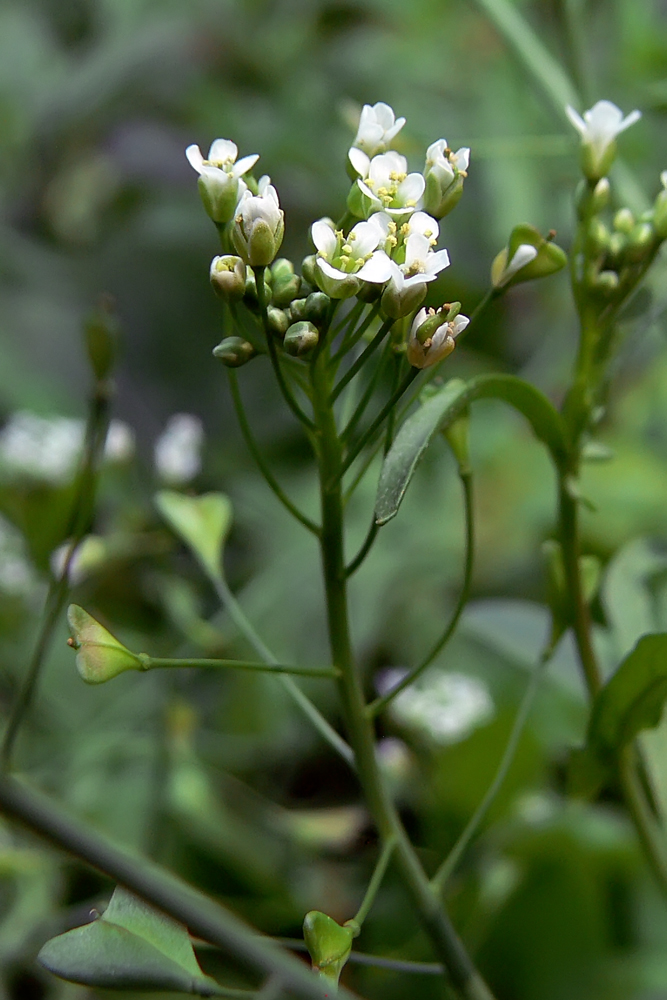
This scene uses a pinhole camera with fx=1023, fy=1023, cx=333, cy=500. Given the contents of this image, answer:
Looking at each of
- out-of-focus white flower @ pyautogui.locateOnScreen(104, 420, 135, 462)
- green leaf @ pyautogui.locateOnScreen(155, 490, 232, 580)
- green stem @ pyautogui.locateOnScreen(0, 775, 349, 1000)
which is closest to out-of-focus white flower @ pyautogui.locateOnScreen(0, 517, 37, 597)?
out-of-focus white flower @ pyautogui.locateOnScreen(104, 420, 135, 462)

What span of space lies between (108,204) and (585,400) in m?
1.14

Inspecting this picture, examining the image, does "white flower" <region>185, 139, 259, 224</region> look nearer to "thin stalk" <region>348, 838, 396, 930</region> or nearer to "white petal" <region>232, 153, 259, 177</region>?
"white petal" <region>232, 153, 259, 177</region>

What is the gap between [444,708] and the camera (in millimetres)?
Answer: 729

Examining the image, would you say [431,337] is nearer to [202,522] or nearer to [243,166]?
[243,166]

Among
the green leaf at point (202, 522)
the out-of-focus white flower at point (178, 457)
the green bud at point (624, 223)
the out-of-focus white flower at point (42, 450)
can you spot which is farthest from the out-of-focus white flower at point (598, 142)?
the out-of-focus white flower at point (42, 450)

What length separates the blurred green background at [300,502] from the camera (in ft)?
2.16

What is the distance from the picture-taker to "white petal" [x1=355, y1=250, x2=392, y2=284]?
0.29 meters

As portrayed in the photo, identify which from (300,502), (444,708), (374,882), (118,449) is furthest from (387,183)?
(300,502)

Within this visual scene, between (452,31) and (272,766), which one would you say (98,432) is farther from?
(452,31)

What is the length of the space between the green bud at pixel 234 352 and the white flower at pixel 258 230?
0.08 ft

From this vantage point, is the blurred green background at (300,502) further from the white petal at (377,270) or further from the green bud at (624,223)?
the white petal at (377,270)

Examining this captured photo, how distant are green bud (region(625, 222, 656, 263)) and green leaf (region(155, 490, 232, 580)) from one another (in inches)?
8.7

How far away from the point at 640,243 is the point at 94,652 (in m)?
0.24

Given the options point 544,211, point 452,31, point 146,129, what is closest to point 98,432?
point 544,211
